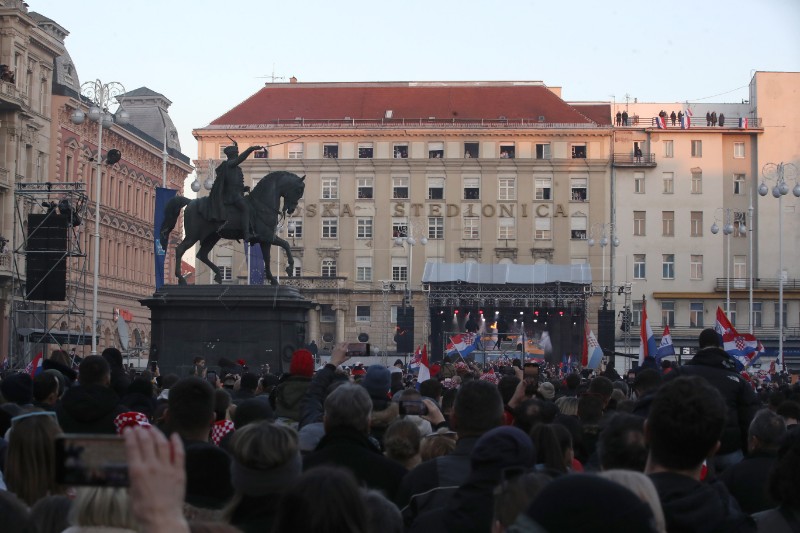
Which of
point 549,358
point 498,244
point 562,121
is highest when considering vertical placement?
point 562,121

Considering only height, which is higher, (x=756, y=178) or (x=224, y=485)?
(x=756, y=178)

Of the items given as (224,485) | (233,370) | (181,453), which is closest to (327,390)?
(224,485)

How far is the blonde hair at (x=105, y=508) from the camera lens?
3.85 m

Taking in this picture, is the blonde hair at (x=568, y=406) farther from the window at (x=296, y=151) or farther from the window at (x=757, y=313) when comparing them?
the window at (x=296, y=151)

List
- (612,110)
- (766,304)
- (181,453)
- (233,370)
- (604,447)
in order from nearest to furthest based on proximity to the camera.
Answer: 1. (181,453)
2. (604,447)
3. (233,370)
4. (766,304)
5. (612,110)

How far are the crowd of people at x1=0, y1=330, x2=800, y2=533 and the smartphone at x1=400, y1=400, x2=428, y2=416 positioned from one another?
0.02 m

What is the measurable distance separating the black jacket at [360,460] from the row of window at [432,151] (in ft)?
278

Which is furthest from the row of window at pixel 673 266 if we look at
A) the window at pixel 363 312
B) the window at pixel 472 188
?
the window at pixel 363 312

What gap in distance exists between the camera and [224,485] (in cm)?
656

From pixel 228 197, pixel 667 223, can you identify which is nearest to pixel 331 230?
pixel 667 223

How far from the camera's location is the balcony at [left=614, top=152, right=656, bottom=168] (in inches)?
3548

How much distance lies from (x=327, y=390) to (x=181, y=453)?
711cm

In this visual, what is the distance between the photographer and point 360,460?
7.43 metres

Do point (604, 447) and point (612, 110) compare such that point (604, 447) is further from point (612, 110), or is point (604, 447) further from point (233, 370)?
point (612, 110)
